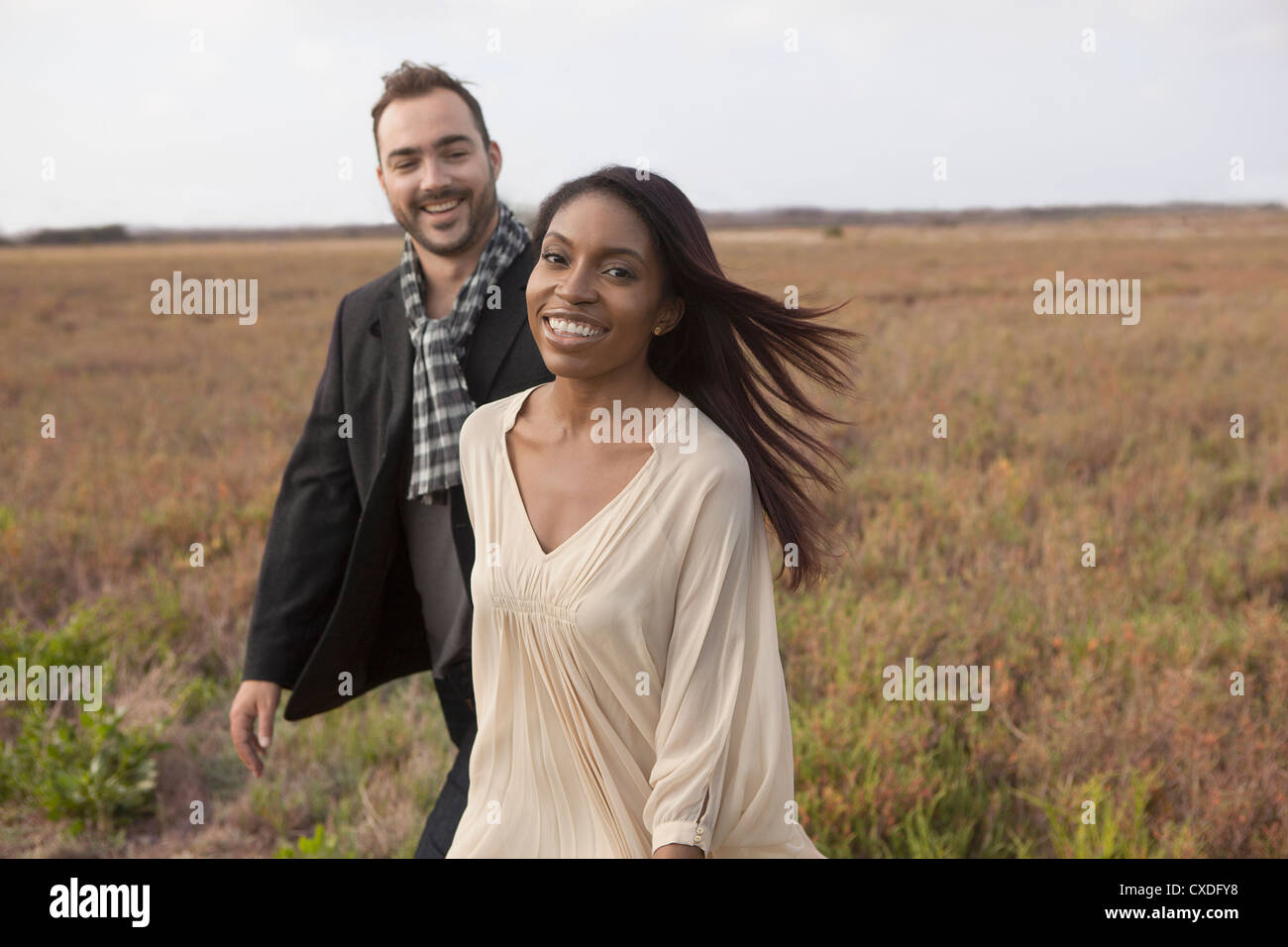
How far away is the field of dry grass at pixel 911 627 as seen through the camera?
348 centimetres

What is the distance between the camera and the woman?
1767 mm

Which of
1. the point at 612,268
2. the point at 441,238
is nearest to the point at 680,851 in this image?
the point at 612,268

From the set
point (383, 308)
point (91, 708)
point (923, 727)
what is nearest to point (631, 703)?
point (383, 308)

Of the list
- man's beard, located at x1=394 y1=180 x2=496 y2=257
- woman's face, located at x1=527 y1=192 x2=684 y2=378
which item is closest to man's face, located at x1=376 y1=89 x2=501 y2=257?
man's beard, located at x1=394 y1=180 x2=496 y2=257

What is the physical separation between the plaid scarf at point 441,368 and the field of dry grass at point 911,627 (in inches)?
27.0

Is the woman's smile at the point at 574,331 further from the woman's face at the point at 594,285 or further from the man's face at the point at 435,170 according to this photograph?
the man's face at the point at 435,170

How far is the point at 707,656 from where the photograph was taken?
5.80 feet

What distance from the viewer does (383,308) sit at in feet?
9.35

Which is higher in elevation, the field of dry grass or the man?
the man

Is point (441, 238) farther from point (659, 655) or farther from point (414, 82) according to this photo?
point (659, 655)

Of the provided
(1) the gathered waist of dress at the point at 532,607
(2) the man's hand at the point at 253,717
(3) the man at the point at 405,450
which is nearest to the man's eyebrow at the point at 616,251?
(1) the gathered waist of dress at the point at 532,607

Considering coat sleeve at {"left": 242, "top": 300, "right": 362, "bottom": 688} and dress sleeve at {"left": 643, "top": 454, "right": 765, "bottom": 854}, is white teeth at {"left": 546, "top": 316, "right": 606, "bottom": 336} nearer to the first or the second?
dress sleeve at {"left": 643, "top": 454, "right": 765, "bottom": 854}

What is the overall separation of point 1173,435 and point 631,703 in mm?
7118

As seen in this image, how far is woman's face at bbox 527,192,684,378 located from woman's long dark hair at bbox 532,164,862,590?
0.13 ft
